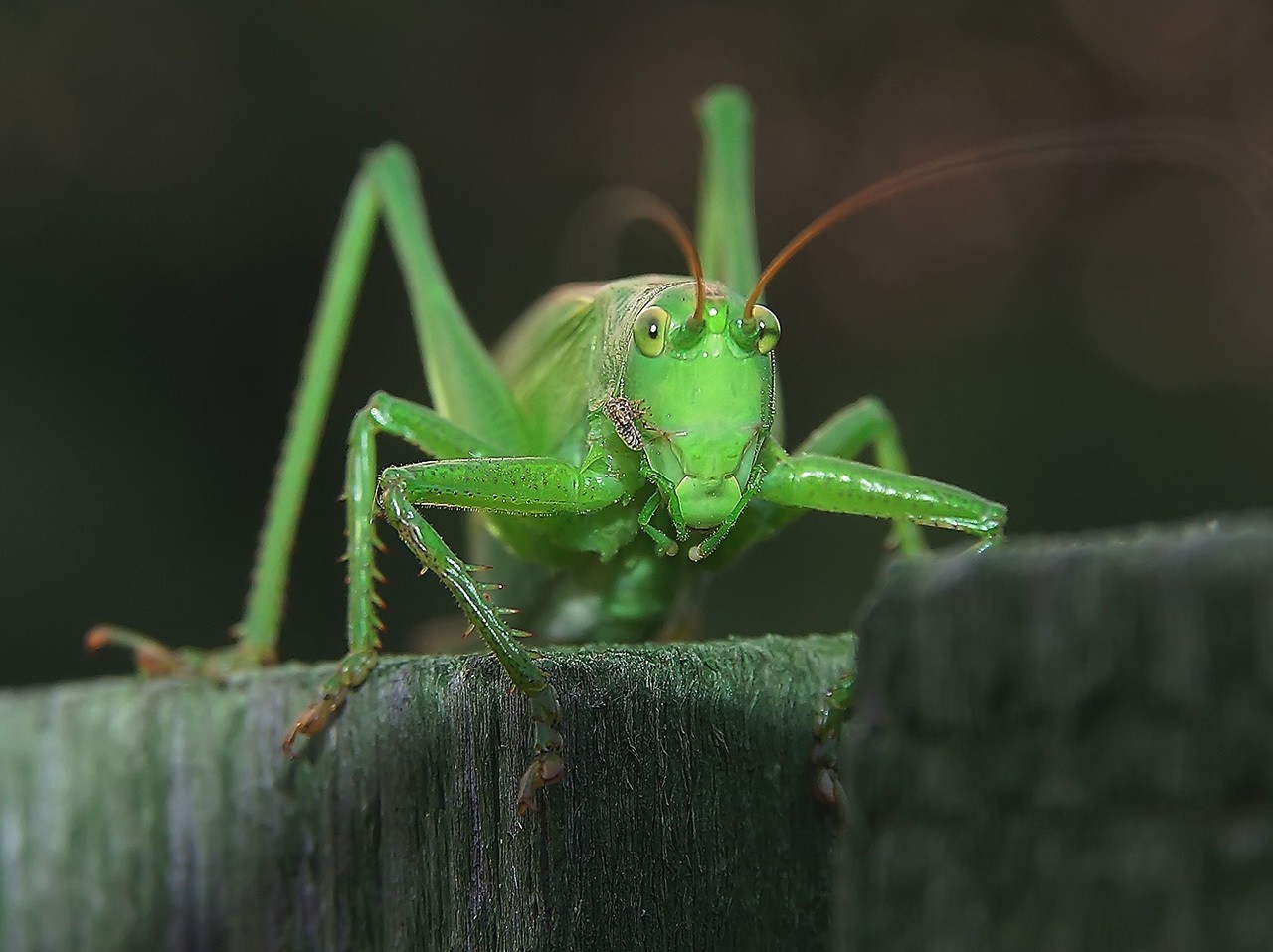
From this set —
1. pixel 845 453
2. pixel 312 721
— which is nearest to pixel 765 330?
pixel 845 453

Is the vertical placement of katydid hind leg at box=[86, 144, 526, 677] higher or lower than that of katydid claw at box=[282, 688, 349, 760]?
higher

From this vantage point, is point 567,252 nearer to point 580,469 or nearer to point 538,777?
point 580,469

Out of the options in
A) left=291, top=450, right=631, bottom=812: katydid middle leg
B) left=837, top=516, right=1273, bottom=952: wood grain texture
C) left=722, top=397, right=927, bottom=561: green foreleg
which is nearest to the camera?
left=837, top=516, right=1273, bottom=952: wood grain texture

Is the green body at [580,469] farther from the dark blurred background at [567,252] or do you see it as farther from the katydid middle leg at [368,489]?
the dark blurred background at [567,252]

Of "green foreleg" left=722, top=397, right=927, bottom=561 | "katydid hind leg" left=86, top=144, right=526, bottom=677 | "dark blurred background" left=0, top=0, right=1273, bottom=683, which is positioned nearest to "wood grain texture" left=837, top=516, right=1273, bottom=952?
"green foreleg" left=722, top=397, right=927, bottom=561

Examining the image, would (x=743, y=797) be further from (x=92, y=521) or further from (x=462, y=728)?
(x=92, y=521)

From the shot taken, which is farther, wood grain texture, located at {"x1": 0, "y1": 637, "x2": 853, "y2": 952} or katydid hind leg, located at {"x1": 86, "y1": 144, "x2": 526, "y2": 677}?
katydid hind leg, located at {"x1": 86, "y1": 144, "x2": 526, "y2": 677}

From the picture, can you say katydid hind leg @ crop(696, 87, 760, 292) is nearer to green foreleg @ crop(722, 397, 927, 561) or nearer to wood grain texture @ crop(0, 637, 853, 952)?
green foreleg @ crop(722, 397, 927, 561)

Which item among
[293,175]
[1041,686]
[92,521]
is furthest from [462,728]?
[293,175]

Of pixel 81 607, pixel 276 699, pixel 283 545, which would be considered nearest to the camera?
pixel 276 699
